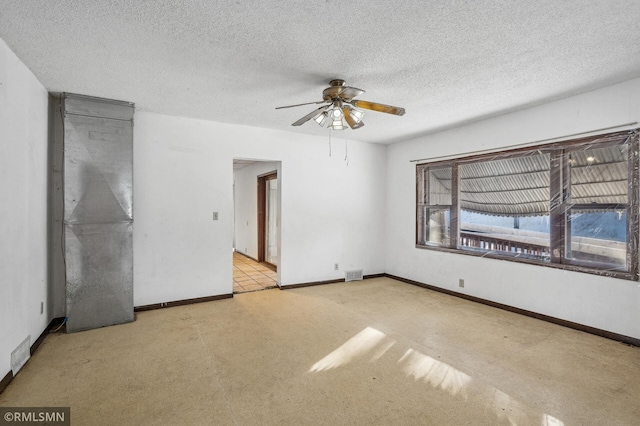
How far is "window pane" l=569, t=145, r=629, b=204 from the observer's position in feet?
9.76

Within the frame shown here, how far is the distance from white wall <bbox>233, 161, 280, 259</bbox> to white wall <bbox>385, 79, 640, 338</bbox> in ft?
9.32

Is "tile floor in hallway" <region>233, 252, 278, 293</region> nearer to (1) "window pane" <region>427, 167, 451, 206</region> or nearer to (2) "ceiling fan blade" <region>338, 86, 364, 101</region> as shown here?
(1) "window pane" <region>427, 167, 451, 206</region>

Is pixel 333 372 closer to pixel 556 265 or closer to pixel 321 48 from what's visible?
pixel 321 48

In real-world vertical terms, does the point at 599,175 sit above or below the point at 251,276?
above

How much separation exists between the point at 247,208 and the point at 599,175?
6.38 metres

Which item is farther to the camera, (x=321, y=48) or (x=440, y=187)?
(x=440, y=187)

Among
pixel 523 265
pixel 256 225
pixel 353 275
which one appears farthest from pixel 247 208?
pixel 523 265

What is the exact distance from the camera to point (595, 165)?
10.4ft

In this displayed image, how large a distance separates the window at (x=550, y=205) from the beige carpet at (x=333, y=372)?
2.72ft

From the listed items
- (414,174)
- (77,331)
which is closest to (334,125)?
(414,174)

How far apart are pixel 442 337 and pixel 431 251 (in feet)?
6.54

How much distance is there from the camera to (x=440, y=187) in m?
4.83

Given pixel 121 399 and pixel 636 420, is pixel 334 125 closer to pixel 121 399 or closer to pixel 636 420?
pixel 121 399

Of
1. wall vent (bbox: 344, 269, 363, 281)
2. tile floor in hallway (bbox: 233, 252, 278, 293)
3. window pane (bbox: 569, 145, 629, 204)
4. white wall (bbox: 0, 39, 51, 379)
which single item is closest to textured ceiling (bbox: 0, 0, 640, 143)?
white wall (bbox: 0, 39, 51, 379)
